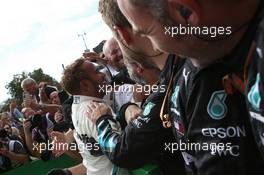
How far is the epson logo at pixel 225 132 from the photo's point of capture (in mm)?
984

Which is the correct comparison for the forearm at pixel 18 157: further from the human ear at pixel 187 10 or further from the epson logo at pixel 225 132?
the human ear at pixel 187 10

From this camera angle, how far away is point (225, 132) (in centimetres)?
101

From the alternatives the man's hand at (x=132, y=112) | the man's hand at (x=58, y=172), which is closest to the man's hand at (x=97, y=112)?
the man's hand at (x=132, y=112)

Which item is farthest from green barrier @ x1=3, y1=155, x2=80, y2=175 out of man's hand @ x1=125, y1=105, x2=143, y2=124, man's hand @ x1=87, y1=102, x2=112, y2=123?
man's hand @ x1=125, y1=105, x2=143, y2=124

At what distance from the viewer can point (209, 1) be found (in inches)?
36.0

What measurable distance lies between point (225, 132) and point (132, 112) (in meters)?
1.23

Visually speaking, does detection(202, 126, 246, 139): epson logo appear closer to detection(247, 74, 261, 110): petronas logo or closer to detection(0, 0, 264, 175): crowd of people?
detection(0, 0, 264, 175): crowd of people

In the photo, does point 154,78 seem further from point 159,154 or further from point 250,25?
point 250,25

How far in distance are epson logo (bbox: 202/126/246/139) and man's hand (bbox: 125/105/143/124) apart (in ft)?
3.55

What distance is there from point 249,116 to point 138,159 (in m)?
0.93

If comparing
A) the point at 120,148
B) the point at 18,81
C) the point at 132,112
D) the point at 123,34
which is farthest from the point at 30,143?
the point at 18,81

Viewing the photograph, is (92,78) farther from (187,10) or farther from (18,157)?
(18,157)

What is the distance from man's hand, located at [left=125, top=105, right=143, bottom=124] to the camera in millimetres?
2147

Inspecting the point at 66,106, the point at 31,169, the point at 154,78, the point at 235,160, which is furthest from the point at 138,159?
the point at 31,169
